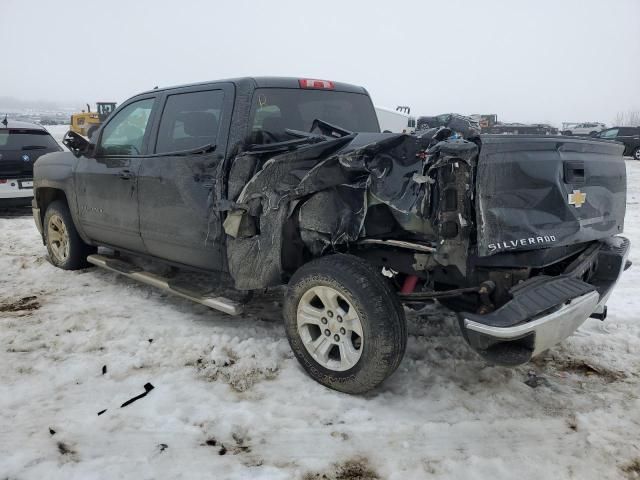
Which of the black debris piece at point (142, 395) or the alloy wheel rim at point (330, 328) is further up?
the alloy wheel rim at point (330, 328)

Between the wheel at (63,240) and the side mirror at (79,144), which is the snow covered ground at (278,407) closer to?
the wheel at (63,240)

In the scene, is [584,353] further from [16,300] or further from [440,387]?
[16,300]

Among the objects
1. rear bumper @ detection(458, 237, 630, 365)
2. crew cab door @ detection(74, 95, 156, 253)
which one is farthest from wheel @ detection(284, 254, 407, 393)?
crew cab door @ detection(74, 95, 156, 253)

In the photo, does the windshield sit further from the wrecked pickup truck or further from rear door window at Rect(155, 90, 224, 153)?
rear door window at Rect(155, 90, 224, 153)

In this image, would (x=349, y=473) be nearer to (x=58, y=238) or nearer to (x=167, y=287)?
(x=167, y=287)

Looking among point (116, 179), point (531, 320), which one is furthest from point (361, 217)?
point (116, 179)

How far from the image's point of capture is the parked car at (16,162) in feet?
27.4

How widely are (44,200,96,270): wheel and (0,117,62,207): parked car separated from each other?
340 centimetres

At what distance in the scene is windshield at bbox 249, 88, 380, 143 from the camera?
358 centimetres

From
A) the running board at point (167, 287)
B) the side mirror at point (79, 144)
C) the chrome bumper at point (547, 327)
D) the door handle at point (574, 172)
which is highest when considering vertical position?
the side mirror at point (79, 144)

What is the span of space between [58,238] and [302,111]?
364 centimetres

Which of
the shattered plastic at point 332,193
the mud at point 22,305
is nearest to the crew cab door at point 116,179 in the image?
the mud at point 22,305

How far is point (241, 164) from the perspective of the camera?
3352mm

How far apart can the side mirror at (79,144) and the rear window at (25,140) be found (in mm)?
4565
